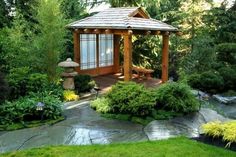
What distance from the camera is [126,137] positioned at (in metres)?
7.52

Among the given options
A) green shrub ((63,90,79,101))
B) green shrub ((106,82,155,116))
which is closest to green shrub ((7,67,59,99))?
green shrub ((63,90,79,101))

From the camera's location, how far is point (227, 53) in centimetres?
1492

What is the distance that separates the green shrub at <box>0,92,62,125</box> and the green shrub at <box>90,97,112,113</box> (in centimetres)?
119

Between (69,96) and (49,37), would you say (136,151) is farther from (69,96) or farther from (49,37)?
(49,37)

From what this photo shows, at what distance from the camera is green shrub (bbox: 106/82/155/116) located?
8.92 m

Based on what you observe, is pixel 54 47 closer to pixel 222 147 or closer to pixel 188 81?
pixel 188 81

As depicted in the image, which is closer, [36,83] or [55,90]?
[36,83]

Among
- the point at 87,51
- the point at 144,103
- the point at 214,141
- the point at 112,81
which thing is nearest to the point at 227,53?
the point at 112,81

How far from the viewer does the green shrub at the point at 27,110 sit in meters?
8.34

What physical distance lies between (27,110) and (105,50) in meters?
7.62

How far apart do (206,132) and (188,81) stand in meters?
6.73

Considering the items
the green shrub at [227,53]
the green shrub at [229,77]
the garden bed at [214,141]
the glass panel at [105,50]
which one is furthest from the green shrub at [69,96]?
the green shrub at [227,53]

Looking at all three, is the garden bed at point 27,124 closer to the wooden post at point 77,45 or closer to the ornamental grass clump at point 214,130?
the ornamental grass clump at point 214,130

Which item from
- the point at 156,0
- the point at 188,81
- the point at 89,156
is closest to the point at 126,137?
the point at 89,156
